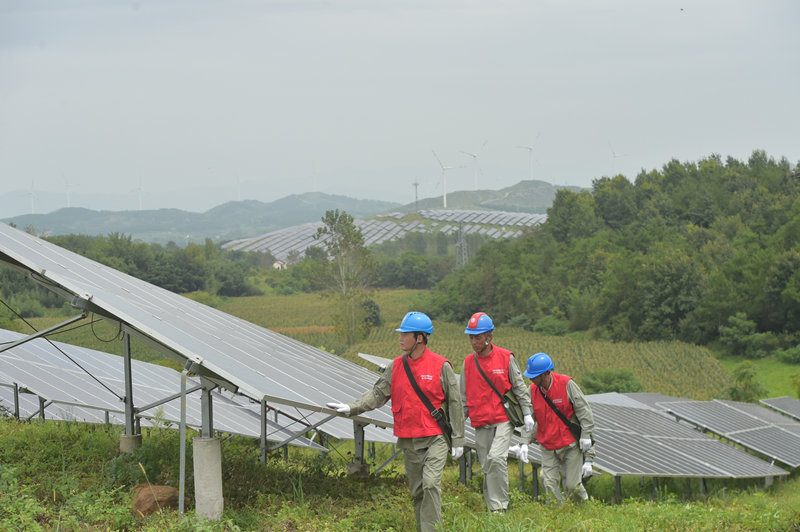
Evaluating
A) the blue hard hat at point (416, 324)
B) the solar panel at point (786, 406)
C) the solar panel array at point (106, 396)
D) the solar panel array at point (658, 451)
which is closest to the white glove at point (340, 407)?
the blue hard hat at point (416, 324)

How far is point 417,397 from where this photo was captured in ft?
25.6

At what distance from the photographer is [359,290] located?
75.4 meters

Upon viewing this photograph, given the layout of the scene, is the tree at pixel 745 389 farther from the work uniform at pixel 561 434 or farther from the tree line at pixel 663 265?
the work uniform at pixel 561 434

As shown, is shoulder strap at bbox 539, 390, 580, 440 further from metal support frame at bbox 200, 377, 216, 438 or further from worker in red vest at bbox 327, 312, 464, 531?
metal support frame at bbox 200, 377, 216, 438

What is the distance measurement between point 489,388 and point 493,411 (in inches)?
10.6

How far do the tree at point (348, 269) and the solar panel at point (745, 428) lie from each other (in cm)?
4853

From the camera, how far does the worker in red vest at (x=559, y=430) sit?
9664 mm

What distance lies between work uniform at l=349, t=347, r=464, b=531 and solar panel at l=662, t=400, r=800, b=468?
1696 cm

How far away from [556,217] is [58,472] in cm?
11048

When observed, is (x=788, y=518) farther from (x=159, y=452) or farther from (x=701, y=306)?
(x=701, y=306)

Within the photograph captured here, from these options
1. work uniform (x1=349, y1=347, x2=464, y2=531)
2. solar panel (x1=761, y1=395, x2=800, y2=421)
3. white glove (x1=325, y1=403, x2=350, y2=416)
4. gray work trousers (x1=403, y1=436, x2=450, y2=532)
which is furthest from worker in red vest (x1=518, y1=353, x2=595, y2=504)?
solar panel (x1=761, y1=395, x2=800, y2=421)

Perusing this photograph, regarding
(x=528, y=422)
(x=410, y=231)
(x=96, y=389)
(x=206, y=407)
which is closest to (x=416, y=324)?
(x=528, y=422)

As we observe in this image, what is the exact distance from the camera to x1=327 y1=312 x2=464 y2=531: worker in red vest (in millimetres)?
7727

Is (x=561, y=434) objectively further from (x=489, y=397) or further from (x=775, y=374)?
(x=775, y=374)
